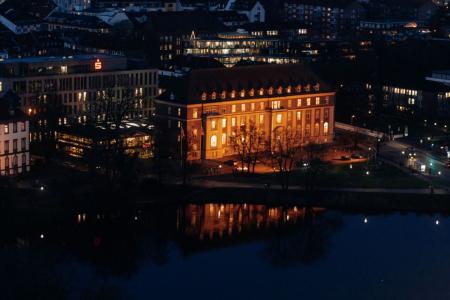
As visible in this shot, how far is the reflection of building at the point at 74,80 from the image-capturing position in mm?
35594

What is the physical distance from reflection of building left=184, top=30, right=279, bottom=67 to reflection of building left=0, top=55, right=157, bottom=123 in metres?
14.1

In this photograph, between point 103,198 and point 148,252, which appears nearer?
point 148,252

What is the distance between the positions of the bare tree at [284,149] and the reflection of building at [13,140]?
24.4ft

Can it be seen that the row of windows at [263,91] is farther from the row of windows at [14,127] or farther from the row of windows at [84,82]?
the row of windows at [14,127]

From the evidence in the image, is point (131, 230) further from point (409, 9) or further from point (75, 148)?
point (409, 9)

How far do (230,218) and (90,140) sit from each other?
6306mm

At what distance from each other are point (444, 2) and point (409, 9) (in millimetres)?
4437

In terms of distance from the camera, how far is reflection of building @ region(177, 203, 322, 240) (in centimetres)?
2752

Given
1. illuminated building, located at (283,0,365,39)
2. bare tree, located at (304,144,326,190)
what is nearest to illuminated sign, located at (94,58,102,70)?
bare tree, located at (304,144,326,190)

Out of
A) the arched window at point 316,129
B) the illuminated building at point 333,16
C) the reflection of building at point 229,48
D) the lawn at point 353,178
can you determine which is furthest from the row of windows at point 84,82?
the illuminated building at point 333,16

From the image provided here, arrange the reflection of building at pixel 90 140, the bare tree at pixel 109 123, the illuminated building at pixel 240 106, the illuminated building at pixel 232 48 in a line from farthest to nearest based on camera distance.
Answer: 1. the illuminated building at pixel 232 48
2. the illuminated building at pixel 240 106
3. the reflection of building at pixel 90 140
4. the bare tree at pixel 109 123

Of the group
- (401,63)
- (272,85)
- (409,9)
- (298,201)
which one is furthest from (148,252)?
(409,9)

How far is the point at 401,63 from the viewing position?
2085 inches

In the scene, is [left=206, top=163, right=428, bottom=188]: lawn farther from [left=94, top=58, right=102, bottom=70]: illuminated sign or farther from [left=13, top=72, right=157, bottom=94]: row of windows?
[left=94, top=58, right=102, bottom=70]: illuminated sign
